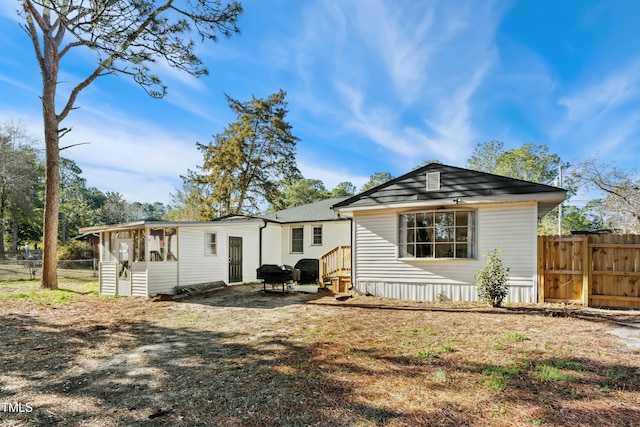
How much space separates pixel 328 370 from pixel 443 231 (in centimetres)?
647

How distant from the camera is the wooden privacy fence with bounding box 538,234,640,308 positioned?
291 inches

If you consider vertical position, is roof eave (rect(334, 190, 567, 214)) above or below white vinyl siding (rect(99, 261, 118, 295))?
above

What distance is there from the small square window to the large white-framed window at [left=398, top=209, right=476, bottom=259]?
7520 millimetres

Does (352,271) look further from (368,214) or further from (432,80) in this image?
(432,80)

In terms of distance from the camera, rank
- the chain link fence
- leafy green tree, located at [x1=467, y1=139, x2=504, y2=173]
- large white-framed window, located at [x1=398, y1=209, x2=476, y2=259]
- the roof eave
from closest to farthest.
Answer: the roof eave → large white-framed window, located at [x1=398, y1=209, x2=476, y2=259] → the chain link fence → leafy green tree, located at [x1=467, y1=139, x2=504, y2=173]

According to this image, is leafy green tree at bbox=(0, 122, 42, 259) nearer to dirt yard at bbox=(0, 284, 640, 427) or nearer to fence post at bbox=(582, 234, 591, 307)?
dirt yard at bbox=(0, 284, 640, 427)

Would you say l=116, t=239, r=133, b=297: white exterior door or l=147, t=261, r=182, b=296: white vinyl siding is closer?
l=147, t=261, r=182, b=296: white vinyl siding

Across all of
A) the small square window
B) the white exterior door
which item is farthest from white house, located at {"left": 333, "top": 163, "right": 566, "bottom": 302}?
the white exterior door

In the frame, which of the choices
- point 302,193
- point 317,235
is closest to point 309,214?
point 317,235

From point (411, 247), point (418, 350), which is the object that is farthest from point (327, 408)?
point (411, 247)

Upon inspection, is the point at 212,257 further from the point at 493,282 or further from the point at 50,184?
the point at 493,282

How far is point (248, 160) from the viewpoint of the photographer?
25484mm

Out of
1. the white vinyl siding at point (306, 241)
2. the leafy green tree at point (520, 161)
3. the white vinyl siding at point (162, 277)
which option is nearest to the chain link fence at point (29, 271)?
the white vinyl siding at point (162, 277)

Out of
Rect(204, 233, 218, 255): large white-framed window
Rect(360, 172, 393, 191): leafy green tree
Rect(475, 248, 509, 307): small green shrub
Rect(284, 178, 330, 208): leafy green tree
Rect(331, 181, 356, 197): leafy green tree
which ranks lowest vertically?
Rect(475, 248, 509, 307): small green shrub
